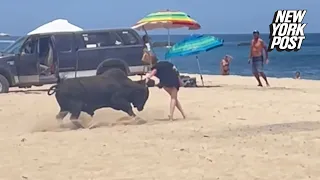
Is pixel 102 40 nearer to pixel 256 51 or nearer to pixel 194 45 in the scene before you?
pixel 194 45

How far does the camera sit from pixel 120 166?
28.9ft

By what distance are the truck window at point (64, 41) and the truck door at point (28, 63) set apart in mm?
734

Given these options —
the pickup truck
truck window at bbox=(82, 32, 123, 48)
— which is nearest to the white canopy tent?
the pickup truck

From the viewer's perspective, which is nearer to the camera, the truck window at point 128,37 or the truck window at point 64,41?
the truck window at point 64,41

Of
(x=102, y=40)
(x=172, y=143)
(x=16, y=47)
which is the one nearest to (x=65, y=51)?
(x=102, y=40)

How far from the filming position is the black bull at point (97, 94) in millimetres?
12445

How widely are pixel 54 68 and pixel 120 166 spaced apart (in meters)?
11.2

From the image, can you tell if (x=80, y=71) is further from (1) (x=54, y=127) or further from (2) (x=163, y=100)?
(1) (x=54, y=127)

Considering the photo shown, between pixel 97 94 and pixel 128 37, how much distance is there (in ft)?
24.8

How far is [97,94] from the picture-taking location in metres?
12.5

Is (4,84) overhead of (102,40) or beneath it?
beneath

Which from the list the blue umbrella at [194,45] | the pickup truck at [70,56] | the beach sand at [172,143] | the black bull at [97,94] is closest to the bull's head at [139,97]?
the black bull at [97,94]

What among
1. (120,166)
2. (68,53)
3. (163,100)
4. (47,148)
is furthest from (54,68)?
(120,166)

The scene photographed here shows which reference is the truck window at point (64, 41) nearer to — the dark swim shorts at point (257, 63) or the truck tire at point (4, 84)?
the truck tire at point (4, 84)
